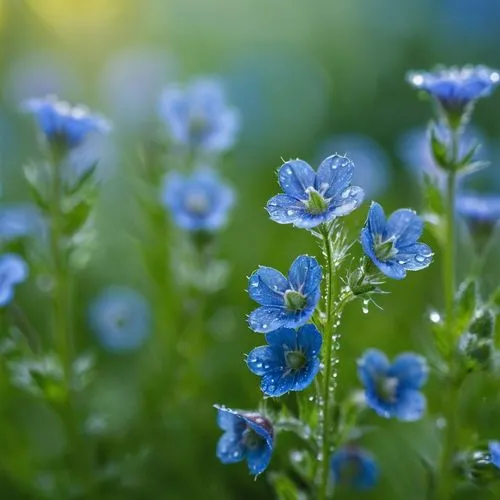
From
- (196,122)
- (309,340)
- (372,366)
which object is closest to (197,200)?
(196,122)

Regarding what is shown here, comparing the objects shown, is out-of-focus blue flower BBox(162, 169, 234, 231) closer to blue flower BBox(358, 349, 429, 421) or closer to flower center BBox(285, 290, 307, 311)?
blue flower BBox(358, 349, 429, 421)

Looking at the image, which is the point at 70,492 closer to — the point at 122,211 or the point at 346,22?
the point at 122,211

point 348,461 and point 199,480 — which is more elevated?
point 348,461

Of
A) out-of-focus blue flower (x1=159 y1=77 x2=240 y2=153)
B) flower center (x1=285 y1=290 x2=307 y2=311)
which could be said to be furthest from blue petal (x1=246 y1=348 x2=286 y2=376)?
out-of-focus blue flower (x1=159 y1=77 x2=240 y2=153)

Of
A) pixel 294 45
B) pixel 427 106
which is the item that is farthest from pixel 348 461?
pixel 294 45

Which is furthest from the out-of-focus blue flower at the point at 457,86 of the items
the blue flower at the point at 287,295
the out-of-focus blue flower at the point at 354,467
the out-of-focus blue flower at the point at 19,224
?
the out-of-focus blue flower at the point at 19,224
